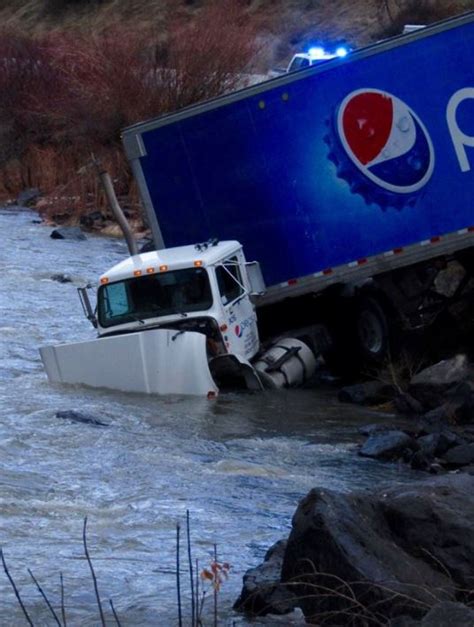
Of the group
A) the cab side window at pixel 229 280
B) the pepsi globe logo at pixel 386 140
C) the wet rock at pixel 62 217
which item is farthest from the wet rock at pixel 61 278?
the pepsi globe logo at pixel 386 140

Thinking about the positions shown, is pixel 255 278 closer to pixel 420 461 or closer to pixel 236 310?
pixel 236 310

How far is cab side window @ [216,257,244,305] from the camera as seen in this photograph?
16719mm

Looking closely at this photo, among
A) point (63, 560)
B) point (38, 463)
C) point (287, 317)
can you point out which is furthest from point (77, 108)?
point (63, 560)

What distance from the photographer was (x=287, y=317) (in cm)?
1878

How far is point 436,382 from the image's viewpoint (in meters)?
16.5

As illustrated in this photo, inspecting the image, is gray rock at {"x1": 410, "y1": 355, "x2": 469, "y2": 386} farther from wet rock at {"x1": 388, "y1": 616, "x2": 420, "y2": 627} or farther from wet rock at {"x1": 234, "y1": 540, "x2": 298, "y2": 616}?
wet rock at {"x1": 388, "y1": 616, "x2": 420, "y2": 627}

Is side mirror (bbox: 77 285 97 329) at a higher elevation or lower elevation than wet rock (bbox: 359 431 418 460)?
higher

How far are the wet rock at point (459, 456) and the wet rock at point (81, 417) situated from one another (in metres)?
3.63

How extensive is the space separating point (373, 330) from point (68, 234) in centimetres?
1577

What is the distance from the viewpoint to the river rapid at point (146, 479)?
941 centimetres

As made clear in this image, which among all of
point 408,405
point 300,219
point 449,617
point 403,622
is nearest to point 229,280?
point 300,219

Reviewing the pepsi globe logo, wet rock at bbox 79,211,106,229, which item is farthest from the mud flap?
wet rock at bbox 79,211,106,229

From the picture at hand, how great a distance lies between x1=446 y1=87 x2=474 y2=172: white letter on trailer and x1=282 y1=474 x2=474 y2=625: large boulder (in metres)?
9.15

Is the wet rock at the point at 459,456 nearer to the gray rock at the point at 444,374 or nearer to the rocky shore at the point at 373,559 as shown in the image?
the gray rock at the point at 444,374
